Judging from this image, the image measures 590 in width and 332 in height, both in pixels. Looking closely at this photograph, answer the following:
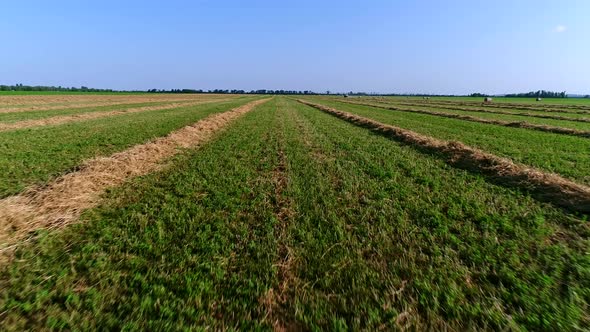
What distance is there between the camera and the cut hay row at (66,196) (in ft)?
15.9

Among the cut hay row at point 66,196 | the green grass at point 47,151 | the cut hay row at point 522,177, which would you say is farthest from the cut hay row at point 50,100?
the cut hay row at point 522,177

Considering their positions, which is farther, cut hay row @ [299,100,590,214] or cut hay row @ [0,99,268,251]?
cut hay row @ [299,100,590,214]

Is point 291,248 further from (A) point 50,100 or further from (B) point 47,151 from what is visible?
(A) point 50,100

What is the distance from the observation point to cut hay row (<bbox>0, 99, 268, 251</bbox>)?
4.84 metres

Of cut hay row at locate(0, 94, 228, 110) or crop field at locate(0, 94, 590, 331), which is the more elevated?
cut hay row at locate(0, 94, 228, 110)

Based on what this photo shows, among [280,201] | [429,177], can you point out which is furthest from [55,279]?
[429,177]

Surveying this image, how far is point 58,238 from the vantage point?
4.61m

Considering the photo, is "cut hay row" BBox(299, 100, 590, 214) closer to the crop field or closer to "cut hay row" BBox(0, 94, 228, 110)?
the crop field

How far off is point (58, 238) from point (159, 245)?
1880 millimetres

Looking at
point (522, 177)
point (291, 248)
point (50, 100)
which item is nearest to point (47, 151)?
point (291, 248)

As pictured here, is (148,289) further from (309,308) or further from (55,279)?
(309,308)

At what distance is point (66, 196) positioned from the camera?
6.10 metres

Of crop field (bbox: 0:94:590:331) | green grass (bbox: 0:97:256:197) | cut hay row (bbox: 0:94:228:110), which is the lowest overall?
crop field (bbox: 0:94:590:331)

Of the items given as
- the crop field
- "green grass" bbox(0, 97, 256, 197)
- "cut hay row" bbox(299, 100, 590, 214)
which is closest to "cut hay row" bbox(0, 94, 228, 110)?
"green grass" bbox(0, 97, 256, 197)
